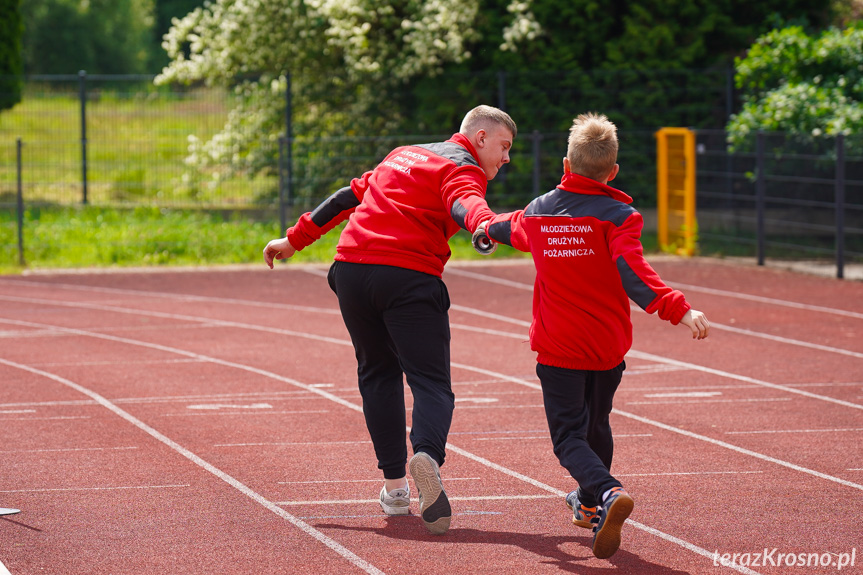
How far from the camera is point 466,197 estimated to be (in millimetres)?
4898

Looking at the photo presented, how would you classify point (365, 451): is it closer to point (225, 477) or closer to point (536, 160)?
point (225, 477)

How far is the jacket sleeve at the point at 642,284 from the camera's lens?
4500 mm

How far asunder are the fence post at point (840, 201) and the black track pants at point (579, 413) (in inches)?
436

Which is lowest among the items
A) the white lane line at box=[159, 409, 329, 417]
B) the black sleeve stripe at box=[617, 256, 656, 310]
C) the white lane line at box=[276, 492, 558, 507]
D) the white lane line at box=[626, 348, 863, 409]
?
the white lane line at box=[276, 492, 558, 507]

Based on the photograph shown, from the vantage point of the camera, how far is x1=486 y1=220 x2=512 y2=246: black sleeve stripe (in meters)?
4.77

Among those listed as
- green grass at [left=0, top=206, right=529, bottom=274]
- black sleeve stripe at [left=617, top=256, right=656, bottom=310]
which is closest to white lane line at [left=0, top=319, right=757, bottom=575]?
black sleeve stripe at [left=617, top=256, right=656, bottom=310]

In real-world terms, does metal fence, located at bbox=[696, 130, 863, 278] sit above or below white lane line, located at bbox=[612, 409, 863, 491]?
above

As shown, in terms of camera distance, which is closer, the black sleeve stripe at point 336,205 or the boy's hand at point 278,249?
the black sleeve stripe at point 336,205

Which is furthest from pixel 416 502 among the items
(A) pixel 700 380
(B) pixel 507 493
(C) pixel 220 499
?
(A) pixel 700 380

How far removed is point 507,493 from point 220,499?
130 centimetres

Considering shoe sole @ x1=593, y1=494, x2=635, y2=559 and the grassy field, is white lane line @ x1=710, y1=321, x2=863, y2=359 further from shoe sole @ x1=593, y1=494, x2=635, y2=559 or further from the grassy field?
the grassy field

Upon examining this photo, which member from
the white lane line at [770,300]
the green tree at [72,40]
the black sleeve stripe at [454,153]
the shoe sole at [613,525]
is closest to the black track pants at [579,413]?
the shoe sole at [613,525]

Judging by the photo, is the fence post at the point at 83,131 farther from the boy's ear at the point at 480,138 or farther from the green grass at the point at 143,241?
the boy's ear at the point at 480,138

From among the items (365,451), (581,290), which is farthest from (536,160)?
(581,290)
